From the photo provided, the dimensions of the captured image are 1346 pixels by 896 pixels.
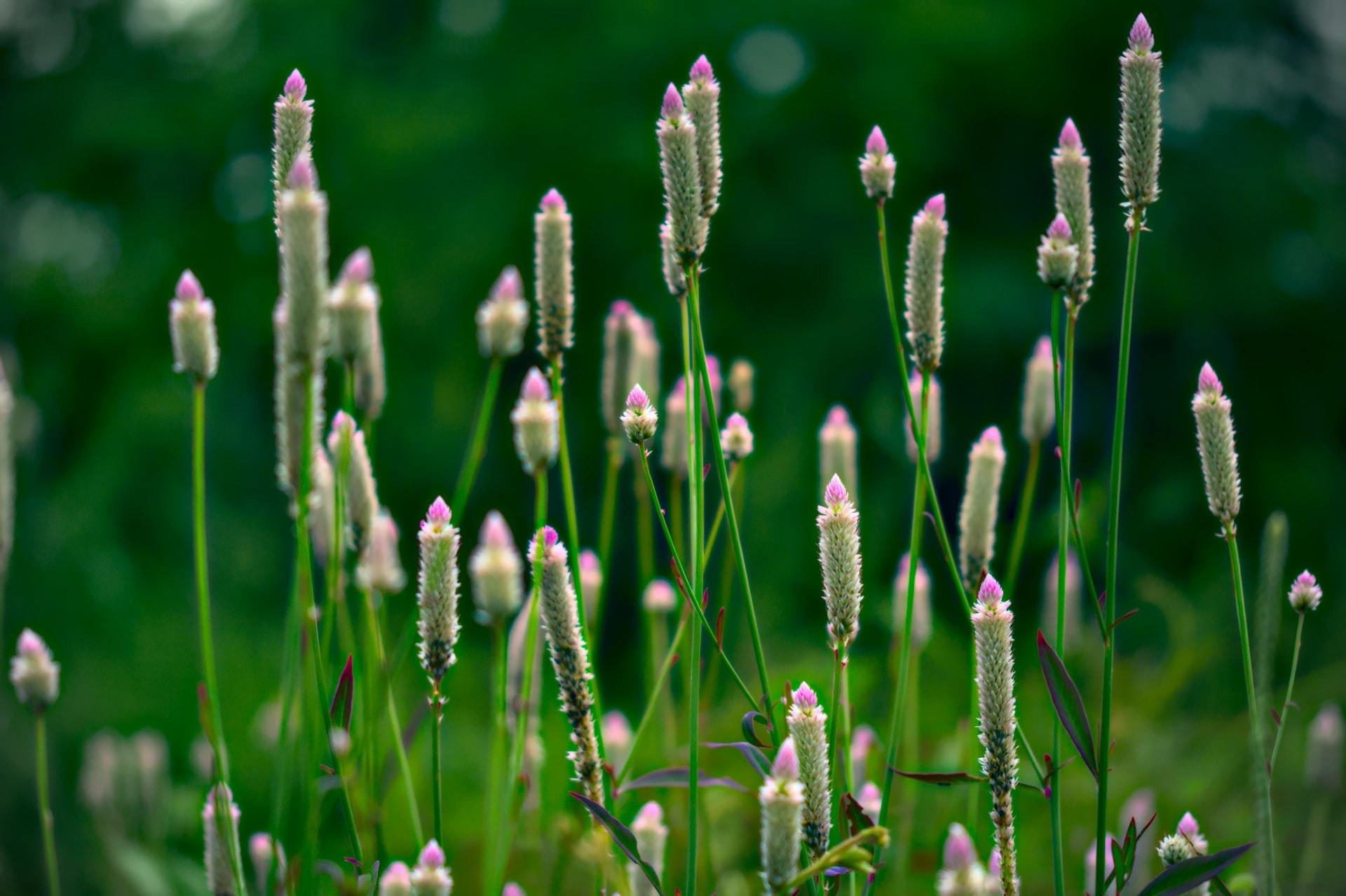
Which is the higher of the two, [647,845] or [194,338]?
[194,338]

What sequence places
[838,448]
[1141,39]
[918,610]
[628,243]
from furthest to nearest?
1. [628,243]
2. [918,610]
3. [838,448]
4. [1141,39]

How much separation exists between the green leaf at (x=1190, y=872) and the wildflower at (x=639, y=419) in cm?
55

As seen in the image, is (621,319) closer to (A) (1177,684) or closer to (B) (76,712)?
(A) (1177,684)

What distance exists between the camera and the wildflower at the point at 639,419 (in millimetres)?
889

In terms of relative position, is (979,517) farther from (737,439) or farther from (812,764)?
(812,764)

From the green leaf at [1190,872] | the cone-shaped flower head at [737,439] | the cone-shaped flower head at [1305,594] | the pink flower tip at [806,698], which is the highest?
the cone-shaped flower head at [737,439]

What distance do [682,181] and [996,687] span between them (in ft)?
1.60

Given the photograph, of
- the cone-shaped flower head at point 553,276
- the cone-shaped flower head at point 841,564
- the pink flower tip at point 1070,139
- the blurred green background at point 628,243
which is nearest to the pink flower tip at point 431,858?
the cone-shaped flower head at point 841,564

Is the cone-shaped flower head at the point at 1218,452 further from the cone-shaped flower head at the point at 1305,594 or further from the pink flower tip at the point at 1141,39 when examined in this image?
the pink flower tip at the point at 1141,39

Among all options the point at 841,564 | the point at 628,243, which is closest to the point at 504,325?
the point at 841,564

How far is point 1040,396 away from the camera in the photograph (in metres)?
1.31

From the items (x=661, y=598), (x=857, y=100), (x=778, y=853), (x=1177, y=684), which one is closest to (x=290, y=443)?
(x=778, y=853)

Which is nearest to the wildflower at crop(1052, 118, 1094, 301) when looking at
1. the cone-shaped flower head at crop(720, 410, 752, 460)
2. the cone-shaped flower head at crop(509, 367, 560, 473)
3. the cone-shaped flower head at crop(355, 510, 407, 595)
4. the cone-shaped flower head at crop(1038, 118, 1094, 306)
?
the cone-shaped flower head at crop(1038, 118, 1094, 306)

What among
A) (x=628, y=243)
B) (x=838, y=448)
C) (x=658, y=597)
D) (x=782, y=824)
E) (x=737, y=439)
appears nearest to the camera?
(x=782, y=824)
